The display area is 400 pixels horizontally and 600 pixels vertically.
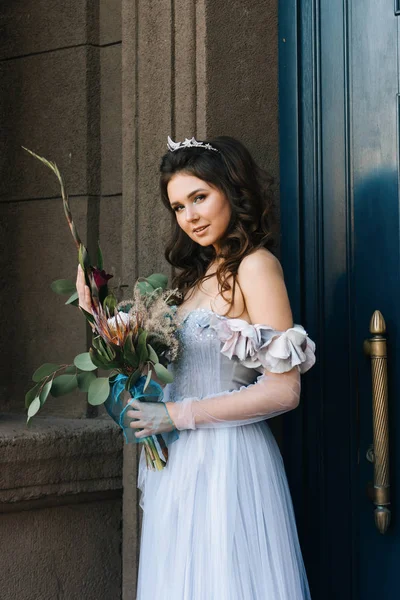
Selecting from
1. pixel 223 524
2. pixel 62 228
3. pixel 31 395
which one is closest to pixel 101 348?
pixel 31 395

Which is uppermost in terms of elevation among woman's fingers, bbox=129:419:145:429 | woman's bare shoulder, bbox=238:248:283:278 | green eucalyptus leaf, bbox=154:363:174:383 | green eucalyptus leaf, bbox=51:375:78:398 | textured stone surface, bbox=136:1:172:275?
textured stone surface, bbox=136:1:172:275

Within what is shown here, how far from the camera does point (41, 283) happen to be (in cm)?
374

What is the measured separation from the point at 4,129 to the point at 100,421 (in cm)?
128

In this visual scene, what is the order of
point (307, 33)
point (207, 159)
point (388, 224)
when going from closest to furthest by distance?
point (207, 159), point (388, 224), point (307, 33)

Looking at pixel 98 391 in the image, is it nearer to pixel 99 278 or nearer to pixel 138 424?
pixel 138 424

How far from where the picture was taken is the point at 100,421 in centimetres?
352

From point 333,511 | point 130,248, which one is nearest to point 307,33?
point 130,248

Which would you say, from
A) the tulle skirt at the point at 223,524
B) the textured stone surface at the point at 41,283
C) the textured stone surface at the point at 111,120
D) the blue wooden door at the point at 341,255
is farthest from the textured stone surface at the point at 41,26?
the tulle skirt at the point at 223,524

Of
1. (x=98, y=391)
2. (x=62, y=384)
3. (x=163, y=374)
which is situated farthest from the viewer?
(x=62, y=384)

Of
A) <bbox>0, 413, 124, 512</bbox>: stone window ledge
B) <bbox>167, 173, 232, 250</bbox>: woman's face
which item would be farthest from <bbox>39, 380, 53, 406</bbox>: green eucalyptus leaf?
<bbox>167, 173, 232, 250</bbox>: woman's face

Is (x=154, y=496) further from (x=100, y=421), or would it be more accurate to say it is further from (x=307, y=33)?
(x=307, y=33)

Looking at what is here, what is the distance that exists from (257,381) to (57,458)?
38.2 inches

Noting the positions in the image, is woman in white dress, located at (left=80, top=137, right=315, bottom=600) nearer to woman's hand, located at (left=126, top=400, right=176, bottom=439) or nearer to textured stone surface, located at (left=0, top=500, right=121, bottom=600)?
woman's hand, located at (left=126, top=400, right=176, bottom=439)

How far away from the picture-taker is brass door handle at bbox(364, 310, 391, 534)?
2.94 meters
